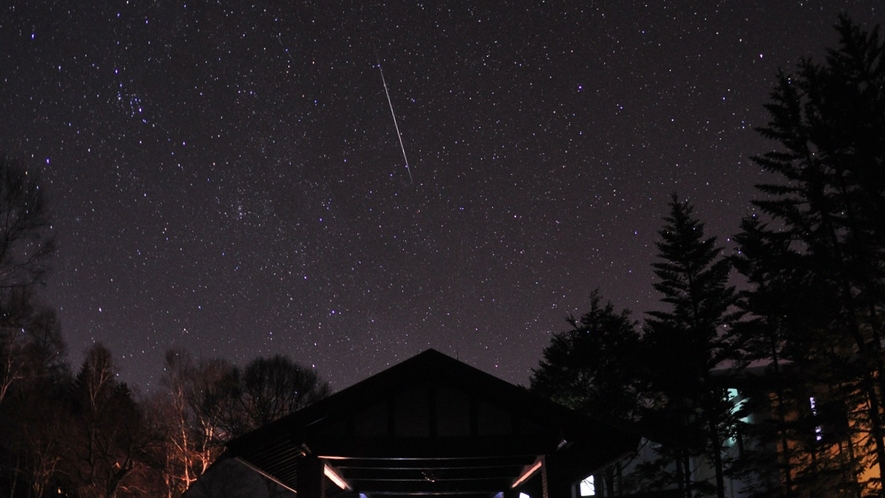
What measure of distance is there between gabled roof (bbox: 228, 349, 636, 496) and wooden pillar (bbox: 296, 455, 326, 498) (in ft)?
0.42

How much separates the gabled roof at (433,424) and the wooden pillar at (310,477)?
128 millimetres

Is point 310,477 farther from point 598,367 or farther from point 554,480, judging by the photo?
point 598,367

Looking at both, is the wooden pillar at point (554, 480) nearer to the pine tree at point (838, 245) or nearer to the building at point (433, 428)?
the building at point (433, 428)

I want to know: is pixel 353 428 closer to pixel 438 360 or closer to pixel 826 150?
pixel 438 360

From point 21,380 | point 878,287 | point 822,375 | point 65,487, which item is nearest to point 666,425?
point 822,375

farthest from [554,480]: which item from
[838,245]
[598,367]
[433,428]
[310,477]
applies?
[598,367]

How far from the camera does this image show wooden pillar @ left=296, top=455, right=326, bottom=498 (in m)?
10.6

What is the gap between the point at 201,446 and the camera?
134 feet

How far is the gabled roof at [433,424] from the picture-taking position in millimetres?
10398

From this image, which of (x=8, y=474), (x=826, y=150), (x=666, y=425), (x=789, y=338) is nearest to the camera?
(x=826, y=150)

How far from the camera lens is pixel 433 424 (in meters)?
10.8

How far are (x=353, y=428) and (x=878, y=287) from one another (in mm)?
18714

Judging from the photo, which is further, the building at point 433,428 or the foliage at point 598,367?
the foliage at point 598,367

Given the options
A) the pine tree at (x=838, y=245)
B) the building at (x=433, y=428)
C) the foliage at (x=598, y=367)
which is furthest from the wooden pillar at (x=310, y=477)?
the foliage at (x=598, y=367)
